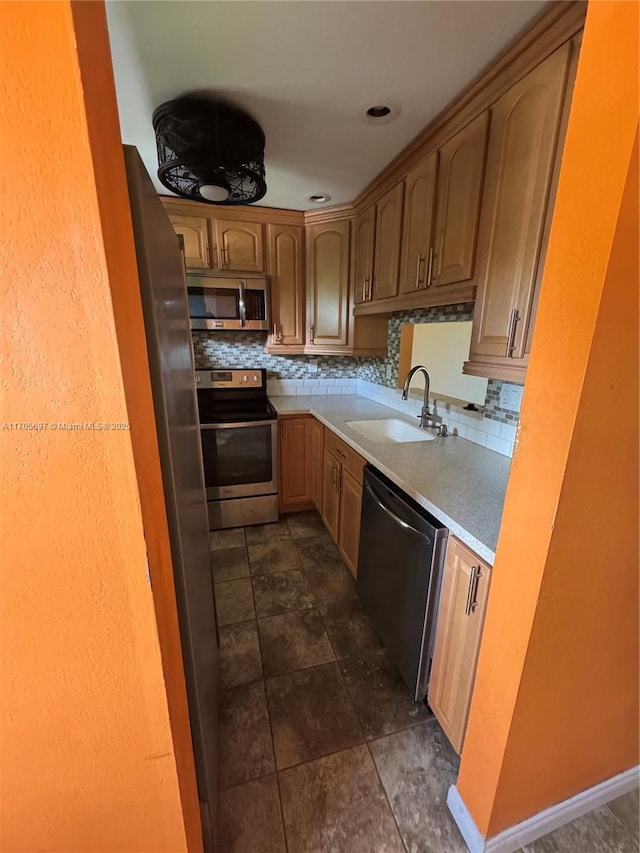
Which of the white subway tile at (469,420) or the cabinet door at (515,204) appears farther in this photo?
the white subway tile at (469,420)

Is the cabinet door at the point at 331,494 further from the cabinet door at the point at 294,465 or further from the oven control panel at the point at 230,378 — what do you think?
the oven control panel at the point at 230,378

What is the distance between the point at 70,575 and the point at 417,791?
136 centimetres

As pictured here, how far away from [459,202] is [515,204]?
31 centimetres

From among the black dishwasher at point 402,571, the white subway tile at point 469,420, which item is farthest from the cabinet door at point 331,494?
the white subway tile at point 469,420

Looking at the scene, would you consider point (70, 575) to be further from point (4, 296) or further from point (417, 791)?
point (417, 791)

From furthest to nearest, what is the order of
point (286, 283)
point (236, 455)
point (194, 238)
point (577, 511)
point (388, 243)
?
1. point (286, 283)
2. point (236, 455)
3. point (194, 238)
4. point (388, 243)
5. point (577, 511)

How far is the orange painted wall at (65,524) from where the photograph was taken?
0.43 metres

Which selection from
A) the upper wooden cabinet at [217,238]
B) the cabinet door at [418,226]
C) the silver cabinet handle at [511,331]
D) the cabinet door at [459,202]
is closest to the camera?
the silver cabinet handle at [511,331]

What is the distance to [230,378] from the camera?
2.89 metres

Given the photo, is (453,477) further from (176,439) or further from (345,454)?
(176,439)

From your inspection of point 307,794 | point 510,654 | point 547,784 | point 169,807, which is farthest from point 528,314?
point 307,794

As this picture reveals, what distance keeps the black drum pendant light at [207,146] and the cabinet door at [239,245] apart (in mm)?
787

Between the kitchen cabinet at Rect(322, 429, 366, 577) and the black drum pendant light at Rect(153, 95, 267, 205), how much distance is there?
143 centimetres

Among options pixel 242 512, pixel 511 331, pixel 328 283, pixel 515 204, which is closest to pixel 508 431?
pixel 511 331
